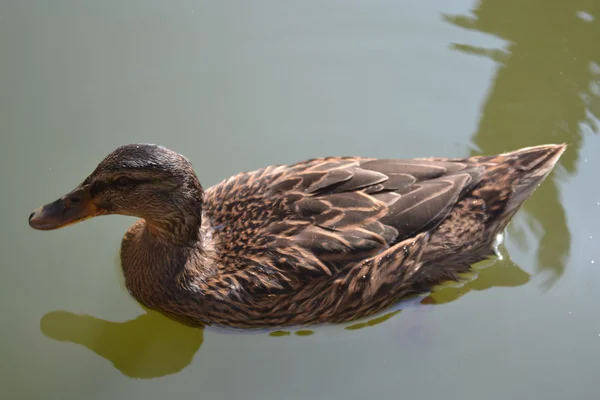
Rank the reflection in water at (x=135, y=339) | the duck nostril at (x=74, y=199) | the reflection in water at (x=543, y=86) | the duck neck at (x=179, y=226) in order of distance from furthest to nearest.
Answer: the reflection in water at (x=543, y=86)
the reflection in water at (x=135, y=339)
the duck neck at (x=179, y=226)
the duck nostril at (x=74, y=199)

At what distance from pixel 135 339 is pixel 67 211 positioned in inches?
43.9

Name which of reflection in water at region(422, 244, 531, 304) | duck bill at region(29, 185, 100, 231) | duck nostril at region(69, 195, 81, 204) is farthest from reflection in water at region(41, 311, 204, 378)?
reflection in water at region(422, 244, 531, 304)

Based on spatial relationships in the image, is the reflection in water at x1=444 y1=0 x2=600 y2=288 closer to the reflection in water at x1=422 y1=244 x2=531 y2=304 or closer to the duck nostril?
the reflection in water at x1=422 y1=244 x2=531 y2=304

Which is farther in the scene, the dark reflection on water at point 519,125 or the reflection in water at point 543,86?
the reflection in water at point 543,86

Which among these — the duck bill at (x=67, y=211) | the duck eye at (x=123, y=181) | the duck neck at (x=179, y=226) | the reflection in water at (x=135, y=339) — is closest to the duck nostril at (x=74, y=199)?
the duck bill at (x=67, y=211)

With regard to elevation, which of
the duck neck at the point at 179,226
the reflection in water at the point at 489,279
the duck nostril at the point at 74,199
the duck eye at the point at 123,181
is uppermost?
the duck eye at the point at 123,181

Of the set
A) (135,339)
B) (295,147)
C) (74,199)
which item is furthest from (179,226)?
(295,147)

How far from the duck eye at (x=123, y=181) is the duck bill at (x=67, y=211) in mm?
227

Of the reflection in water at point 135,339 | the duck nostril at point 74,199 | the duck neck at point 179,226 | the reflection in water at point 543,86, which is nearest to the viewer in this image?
the duck nostril at point 74,199

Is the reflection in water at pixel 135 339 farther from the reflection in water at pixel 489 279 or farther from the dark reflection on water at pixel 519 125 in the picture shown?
the reflection in water at pixel 489 279

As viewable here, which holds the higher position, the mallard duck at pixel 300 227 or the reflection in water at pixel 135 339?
the mallard duck at pixel 300 227

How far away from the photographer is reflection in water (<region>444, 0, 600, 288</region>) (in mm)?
5762

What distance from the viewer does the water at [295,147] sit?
16.0ft

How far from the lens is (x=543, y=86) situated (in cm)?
654
